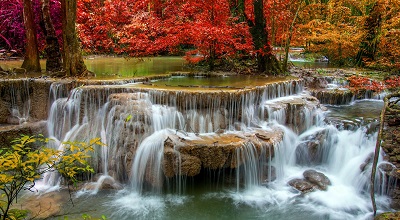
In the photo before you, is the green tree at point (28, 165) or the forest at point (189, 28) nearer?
the green tree at point (28, 165)

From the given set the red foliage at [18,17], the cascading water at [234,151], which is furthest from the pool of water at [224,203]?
the red foliage at [18,17]

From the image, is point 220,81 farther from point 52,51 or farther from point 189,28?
point 52,51

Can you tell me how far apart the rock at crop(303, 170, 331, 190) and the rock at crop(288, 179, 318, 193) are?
12cm

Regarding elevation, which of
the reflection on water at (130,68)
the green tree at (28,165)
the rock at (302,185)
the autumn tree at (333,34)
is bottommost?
the rock at (302,185)

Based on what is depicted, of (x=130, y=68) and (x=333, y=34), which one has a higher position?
(x=333, y=34)

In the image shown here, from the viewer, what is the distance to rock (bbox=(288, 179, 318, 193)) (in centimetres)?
771

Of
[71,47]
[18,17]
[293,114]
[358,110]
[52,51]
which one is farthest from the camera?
[18,17]

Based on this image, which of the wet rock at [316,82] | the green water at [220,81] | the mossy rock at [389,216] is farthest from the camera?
the wet rock at [316,82]

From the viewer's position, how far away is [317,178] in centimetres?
800

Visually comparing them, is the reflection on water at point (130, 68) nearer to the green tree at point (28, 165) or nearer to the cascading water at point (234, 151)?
the cascading water at point (234, 151)

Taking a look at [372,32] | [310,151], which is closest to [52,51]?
[310,151]

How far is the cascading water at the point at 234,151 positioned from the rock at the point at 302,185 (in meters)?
0.13

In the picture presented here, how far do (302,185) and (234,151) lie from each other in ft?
6.76

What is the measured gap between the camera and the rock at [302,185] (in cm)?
771
